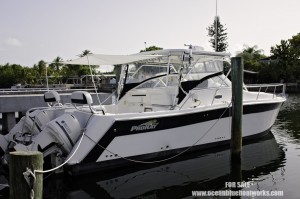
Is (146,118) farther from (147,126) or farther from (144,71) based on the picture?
(144,71)

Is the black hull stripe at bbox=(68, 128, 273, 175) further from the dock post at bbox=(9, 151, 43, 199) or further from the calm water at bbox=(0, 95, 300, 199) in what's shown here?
the dock post at bbox=(9, 151, 43, 199)

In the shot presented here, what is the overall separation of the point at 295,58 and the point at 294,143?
40700 mm

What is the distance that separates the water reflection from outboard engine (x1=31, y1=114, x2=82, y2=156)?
0.75m

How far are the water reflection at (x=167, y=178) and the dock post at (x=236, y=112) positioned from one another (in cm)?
43

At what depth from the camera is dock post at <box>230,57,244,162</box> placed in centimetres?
859

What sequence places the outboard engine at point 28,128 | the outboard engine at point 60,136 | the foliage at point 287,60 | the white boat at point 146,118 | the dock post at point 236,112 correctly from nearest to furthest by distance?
1. the outboard engine at point 60,136
2. the white boat at point 146,118
3. the outboard engine at point 28,128
4. the dock post at point 236,112
5. the foliage at point 287,60

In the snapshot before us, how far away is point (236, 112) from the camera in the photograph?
28.3 ft

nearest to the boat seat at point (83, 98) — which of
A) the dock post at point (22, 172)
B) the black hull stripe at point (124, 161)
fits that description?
the black hull stripe at point (124, 161)

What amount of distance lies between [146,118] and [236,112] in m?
2.33

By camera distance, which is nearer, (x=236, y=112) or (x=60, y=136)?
(x=60, y=136)

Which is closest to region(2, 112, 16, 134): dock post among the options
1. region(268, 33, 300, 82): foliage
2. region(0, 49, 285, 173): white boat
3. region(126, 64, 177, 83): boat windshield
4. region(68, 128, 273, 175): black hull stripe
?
region(0, 49, 285, 173): white boat

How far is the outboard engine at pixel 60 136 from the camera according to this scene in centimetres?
753

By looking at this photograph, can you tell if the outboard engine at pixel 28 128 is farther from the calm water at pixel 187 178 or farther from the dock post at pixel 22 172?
the dock post at pixel 22 172

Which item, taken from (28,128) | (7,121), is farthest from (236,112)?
(7,121)
